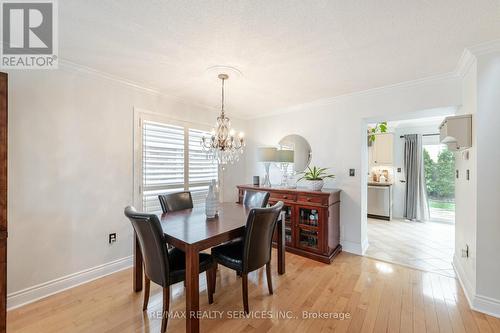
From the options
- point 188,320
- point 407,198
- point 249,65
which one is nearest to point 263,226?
point 188,320

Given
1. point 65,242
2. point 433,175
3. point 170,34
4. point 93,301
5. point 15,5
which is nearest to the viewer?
point 15,5

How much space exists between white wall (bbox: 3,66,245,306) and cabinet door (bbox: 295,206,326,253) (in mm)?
2344

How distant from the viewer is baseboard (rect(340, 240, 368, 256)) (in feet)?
10.5

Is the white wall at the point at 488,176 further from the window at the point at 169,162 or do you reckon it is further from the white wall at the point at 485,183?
the window at the point at 169,162

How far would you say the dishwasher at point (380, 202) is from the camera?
515 cm

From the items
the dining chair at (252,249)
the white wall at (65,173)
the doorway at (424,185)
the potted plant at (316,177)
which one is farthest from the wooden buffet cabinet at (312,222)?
the white wall at (65,173)

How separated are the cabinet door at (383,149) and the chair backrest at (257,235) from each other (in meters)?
4.62

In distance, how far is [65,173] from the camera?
231cm

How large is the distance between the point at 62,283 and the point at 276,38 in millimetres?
3202

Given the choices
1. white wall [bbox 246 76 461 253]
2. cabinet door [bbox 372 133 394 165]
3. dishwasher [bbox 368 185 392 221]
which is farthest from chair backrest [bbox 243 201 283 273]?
cabinet door [bbox 372 133 394 165]

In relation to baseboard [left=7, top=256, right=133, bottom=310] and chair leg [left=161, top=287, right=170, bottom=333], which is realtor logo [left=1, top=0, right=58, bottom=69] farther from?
chair leg [left=161, top=287, right=170, bottom=333]

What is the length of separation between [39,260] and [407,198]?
6.61 m

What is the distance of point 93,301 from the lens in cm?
210

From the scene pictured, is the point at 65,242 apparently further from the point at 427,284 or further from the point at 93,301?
the point at 427,284
